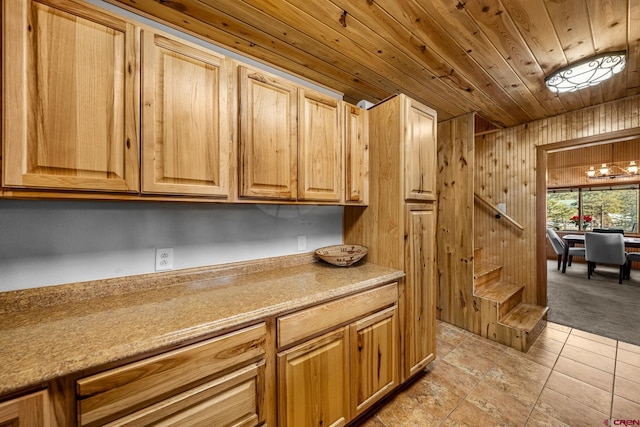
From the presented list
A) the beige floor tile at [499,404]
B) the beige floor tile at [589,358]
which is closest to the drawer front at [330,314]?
the beige floor tile at [499,404]

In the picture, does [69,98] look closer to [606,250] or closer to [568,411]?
[568,411]

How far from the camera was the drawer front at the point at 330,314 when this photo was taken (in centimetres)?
116

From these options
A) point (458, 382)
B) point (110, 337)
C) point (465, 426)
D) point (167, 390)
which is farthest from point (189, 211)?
point (458, 382)

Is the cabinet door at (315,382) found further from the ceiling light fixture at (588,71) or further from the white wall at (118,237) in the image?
the ceiling light fixture at (588,71)

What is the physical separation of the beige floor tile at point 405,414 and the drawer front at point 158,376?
109 cm

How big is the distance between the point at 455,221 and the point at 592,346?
62.5 inches

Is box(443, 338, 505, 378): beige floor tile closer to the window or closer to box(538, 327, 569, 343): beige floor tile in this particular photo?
box(538, 327, 569, 343): beige floor tile

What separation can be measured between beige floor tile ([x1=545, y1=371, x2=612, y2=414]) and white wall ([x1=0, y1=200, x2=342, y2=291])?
222 cm

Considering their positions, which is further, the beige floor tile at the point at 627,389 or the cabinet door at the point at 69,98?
the beige floor tile at the point at 627,389

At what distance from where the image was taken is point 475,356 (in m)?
2.18

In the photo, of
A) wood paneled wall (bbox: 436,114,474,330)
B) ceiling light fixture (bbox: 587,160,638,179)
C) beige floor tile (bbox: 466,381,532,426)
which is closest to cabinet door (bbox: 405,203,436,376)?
beige floor tile (bbox: 466,381,532,426)

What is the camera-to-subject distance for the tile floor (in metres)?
1.53

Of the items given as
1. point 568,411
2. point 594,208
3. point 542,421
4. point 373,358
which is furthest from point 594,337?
point 594,208

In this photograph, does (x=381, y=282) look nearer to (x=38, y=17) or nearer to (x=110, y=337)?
(x=110, y=337)
